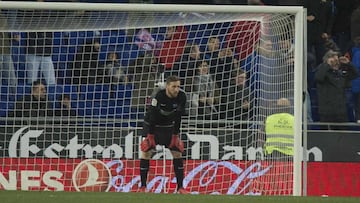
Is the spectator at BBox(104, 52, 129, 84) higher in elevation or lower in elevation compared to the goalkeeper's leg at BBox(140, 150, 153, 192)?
higher

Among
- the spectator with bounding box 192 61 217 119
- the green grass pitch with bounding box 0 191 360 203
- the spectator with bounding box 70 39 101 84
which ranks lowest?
the green grass pitch with bounding box 0 191 360 203

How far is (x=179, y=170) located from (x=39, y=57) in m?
2.20

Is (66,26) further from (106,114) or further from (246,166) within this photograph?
(246,166)

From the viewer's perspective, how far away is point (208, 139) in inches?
450

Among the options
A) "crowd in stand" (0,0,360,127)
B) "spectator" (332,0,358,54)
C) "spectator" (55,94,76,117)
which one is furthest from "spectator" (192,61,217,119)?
"spectator" (332,0,358,54)

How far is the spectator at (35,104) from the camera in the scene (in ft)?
34.8

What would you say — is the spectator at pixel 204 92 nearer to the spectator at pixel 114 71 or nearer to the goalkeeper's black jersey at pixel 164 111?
the goalkeeper's black jersey at pixel 164 111

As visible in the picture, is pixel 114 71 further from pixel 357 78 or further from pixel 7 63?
pixel 357 78

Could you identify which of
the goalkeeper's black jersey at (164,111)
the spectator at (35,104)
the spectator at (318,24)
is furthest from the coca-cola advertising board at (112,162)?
the spectator at (318,24)

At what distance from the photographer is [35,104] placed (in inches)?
422

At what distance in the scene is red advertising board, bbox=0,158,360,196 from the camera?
11.0 m

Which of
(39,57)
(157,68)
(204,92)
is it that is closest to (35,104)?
(39,57)

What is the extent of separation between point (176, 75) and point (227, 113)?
79 cm

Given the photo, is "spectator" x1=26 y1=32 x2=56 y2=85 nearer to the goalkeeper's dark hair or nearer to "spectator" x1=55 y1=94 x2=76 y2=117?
"spectator" x1=55 y1=94 x2=76 y2=117
